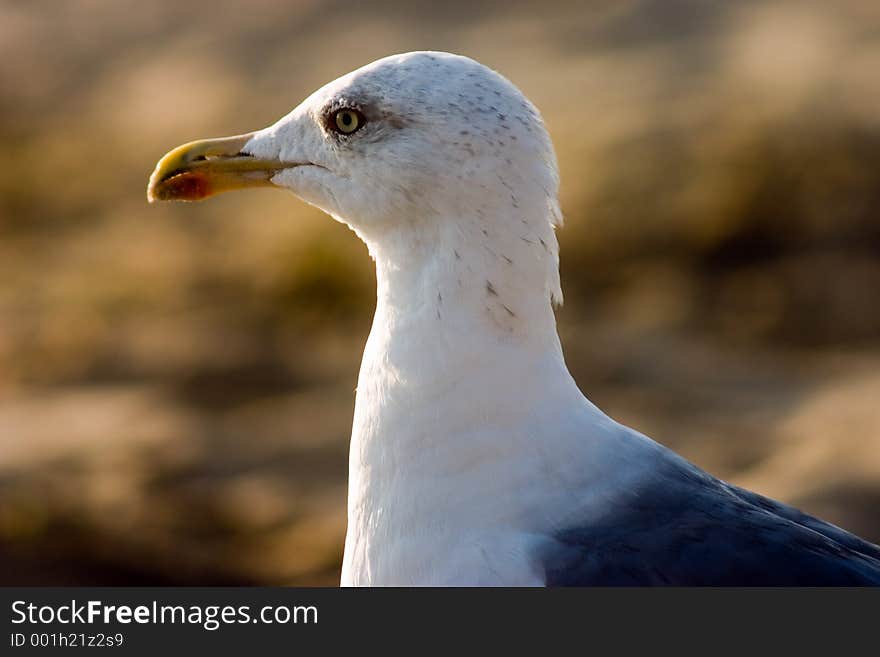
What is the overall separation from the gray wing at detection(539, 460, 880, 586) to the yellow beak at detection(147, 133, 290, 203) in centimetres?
104

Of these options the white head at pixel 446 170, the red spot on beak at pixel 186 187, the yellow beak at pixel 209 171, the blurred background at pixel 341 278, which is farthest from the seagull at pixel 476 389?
the blurred background at pixel 341 278

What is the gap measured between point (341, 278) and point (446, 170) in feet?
16.5

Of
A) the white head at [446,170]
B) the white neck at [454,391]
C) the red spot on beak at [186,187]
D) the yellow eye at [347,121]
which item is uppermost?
the red spot on beak at [186,187]

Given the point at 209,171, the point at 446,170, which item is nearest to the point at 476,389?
the point at 446,170

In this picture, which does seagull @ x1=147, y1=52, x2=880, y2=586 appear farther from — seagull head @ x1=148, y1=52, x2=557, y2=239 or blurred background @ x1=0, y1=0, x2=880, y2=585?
blurred background @ x1=0, y1=0, x2=880, y2=585

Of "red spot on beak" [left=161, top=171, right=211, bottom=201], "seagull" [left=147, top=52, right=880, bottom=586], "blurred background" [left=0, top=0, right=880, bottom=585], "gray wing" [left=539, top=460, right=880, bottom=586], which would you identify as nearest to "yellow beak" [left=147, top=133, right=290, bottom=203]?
"red spot on beak" [left=161, top=171, right=211, bottom=201]

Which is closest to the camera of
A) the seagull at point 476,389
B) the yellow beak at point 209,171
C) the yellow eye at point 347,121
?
the seagull at point 476,389

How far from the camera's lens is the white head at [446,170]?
8.60 ft

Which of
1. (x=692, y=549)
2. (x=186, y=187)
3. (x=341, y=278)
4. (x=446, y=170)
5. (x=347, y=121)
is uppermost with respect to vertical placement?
(x=341, y=278)

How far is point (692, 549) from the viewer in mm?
2492

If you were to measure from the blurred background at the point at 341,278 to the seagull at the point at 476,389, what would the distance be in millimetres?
2526

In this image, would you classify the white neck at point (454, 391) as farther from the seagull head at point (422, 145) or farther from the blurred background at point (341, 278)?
the blurred background at point (341, 278)

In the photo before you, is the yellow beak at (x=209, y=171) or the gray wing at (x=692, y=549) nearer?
the gray wing at (x=692, y=549)

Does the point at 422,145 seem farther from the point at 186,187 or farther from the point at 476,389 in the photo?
the point at 186,187
